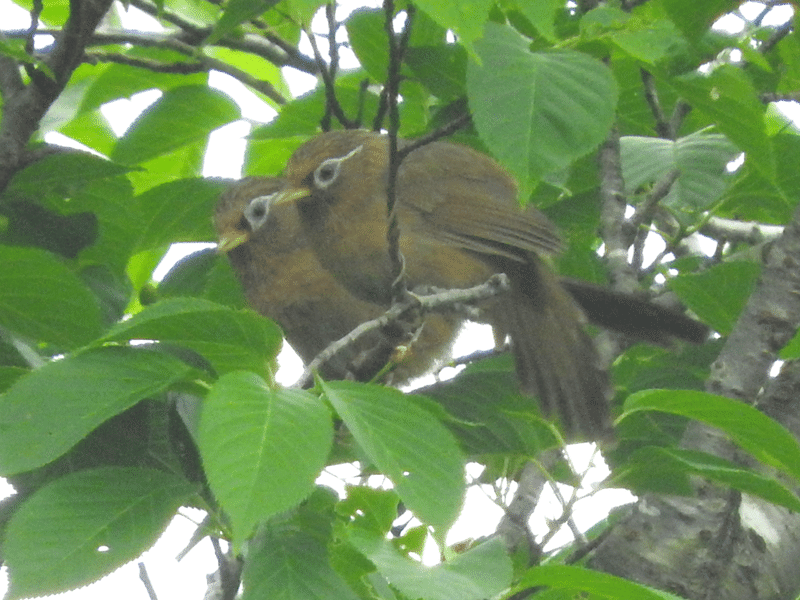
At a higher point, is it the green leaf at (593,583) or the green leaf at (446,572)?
the green leaf at (446,572)

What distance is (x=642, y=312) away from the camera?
3.68 meters

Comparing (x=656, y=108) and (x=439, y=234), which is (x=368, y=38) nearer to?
(x=656, y=108)

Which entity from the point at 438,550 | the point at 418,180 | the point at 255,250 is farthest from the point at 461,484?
the point at 255,250

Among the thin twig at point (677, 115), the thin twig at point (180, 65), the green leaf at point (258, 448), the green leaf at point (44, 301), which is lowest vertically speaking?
the green leaf at point (258, 448)

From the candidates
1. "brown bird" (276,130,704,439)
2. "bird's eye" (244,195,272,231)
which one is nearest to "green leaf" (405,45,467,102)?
"brown bird" (276,130,704,439)

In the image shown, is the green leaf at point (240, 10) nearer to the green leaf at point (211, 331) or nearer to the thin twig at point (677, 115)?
the green leaf at point (211, 331)

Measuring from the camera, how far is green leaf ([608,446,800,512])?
213 cm

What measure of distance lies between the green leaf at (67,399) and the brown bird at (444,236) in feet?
6.22

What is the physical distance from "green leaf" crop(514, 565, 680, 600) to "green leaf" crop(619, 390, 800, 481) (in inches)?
15.8

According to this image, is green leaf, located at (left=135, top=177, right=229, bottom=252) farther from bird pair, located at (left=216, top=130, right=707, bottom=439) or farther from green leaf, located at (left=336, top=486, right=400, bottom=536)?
green leaf, located at (left=336, top=486, right=400, bottom=536)

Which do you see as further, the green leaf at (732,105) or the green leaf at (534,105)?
the green leaf at (732,105)

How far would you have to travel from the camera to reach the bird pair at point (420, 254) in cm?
377

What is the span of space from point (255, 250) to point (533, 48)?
2.56 metres

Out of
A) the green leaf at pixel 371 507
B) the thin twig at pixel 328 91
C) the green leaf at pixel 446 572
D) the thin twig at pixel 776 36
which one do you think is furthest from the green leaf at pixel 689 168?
the green leaf at pixel 446 572
